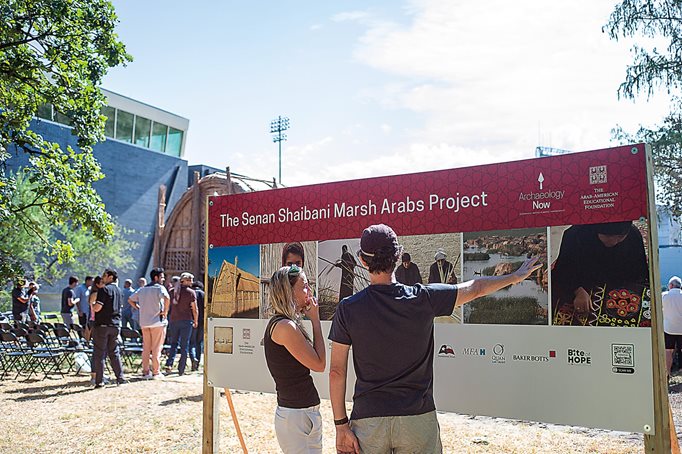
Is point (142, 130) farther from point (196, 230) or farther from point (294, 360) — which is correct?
point (294, 360)

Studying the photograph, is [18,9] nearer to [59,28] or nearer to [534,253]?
[59,28]

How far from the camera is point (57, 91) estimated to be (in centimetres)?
1149

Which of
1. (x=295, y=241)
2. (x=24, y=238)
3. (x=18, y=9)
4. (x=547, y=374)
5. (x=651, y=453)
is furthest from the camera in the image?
(x=24, y=238)

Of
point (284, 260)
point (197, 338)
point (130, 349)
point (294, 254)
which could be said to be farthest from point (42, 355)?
point (294, 254)

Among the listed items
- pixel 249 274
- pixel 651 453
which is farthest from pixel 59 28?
pixel 651 453

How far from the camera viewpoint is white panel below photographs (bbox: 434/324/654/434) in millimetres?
3984

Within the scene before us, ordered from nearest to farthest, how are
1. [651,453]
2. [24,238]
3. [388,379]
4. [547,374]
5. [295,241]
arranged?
[388,379]
[651,453]
[547,374]
[295,241]
[24,238]

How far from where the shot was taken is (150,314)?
12156 mm

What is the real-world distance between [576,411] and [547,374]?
0.90 ft

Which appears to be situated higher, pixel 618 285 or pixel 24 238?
pixel 24 238

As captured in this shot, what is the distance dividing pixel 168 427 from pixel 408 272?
15.6 ft

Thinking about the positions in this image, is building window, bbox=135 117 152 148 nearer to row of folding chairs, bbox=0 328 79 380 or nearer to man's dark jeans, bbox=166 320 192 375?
row of folding chairs, bbox=0 328 79 380

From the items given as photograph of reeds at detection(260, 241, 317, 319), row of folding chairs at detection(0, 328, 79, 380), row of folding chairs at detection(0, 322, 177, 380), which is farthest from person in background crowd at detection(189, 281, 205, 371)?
photograph of reeds at detection(260, 241, 317, 319)

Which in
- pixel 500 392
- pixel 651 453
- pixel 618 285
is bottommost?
pixel 651 453
